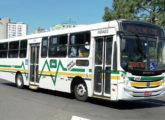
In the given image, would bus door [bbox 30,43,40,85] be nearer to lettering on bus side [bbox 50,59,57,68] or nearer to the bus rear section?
lettering on bus side [bbox 50,59,57,68]

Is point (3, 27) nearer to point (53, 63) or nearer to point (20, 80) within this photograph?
point (20, 80)

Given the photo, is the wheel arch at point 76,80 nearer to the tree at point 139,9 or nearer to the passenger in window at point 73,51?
the passenger in window at point 73,51

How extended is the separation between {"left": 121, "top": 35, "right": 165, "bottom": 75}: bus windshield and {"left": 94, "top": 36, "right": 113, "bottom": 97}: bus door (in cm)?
64

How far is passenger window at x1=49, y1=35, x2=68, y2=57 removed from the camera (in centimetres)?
1253

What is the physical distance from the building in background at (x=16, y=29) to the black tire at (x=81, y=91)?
17881 centimetres

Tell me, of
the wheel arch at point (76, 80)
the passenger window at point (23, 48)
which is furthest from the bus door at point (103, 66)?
the passenger window at point (23, 48)

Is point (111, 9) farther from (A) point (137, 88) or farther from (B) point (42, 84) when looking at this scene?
(A) point (137, 88)

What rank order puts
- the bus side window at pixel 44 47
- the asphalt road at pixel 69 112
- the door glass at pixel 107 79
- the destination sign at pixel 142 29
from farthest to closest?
the bus side window at pixel 44 47 → the door glass at pixel 107 79 → the destination sign at pixel 142 29 → the asphalt road at pixel 69 112

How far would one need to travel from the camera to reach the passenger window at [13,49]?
17002mm

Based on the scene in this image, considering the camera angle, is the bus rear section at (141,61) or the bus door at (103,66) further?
the bus door at (103,66)

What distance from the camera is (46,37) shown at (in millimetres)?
13984

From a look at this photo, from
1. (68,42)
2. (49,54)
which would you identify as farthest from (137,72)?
(49,54)

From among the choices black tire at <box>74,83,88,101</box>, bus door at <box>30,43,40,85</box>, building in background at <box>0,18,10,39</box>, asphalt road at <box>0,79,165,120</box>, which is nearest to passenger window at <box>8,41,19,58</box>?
bus door at <box>30,43,40,85</box>

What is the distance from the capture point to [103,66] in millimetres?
10281
